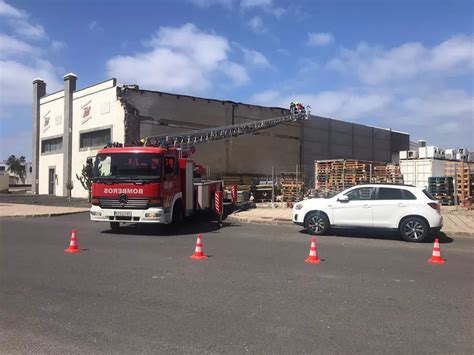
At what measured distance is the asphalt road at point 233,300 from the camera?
494 centimetres

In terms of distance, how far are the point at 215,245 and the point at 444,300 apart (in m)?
6.16

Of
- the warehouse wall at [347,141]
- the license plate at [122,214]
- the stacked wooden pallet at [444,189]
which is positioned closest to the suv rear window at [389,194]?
the license plate at [122,214]

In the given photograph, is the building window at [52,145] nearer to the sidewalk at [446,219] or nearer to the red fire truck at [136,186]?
the sidewalk at [446,219]

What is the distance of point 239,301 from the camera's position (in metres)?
6.47

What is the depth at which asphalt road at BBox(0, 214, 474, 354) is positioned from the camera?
4.94 metres

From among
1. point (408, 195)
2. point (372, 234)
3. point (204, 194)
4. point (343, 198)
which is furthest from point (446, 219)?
point (204, 194)

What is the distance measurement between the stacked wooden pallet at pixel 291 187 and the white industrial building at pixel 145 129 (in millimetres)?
8451

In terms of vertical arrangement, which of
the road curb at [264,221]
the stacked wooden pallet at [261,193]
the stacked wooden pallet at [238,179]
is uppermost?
the stacked wooden pallet at [238,179]

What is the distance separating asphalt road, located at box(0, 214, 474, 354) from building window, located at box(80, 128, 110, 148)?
2198cm

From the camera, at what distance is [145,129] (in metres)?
31.8

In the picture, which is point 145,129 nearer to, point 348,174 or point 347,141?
point 348,174

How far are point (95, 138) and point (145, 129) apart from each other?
452 centimetres

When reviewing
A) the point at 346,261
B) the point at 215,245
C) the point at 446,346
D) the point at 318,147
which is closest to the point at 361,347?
the point at 446,346

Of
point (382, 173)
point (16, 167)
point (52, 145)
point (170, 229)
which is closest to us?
point (170, 229)
